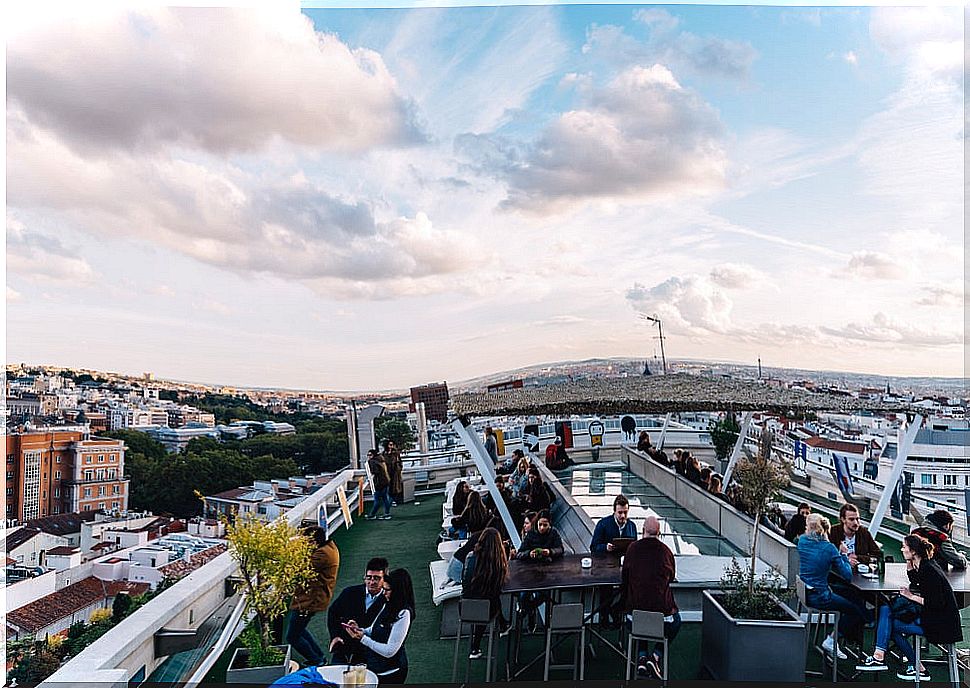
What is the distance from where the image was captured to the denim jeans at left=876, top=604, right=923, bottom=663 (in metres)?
4.28

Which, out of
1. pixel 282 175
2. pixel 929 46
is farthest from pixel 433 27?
pixel 929 46

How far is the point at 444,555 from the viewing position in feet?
20.0

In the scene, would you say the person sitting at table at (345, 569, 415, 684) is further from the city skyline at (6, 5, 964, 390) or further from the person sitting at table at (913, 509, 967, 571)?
the city skyline at (6, 5, 964, 390)

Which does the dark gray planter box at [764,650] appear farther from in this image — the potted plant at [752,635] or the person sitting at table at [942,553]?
the person sitting at table at [942,553]

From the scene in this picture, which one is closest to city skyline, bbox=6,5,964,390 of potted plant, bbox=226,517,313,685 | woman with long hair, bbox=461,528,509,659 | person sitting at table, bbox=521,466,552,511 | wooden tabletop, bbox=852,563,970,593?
person sitting at table, bbox=521,466,552,511

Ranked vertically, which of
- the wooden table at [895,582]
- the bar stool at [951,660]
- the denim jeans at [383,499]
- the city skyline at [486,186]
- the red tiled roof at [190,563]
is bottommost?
the bar stool at [951,660]

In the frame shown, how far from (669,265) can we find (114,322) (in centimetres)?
937

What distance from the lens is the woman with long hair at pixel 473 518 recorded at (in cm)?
652

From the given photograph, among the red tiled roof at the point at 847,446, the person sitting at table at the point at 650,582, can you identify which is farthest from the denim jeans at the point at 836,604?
the red tiled roof at the point at 847,446

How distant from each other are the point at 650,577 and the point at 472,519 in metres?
2.58

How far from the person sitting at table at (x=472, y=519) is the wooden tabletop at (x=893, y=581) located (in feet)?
10.0

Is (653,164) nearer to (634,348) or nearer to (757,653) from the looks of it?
(634,348)

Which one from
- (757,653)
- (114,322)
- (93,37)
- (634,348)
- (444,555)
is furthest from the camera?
(114,322)

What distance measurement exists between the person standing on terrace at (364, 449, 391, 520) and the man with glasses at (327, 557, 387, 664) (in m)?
4.98
